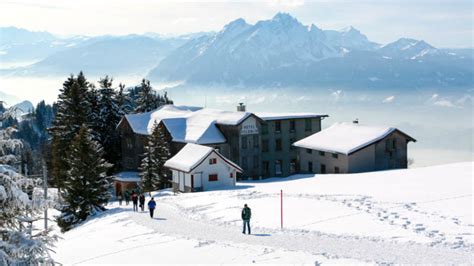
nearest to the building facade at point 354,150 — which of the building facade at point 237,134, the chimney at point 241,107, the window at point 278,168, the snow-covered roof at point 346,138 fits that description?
the snow-covered roof at point 346,138

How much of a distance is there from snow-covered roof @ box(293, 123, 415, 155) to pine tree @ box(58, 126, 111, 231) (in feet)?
80.9

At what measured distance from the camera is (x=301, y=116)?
7406 centimetres

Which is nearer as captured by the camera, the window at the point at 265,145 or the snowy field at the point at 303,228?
the snowy field at the point at 303,228

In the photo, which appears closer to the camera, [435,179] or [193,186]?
[435,179]

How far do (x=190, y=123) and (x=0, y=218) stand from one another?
5361cm

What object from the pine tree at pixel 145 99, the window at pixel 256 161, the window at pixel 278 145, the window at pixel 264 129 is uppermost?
the pine tree at pixel 145 99

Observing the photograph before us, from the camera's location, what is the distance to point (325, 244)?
25844 mm

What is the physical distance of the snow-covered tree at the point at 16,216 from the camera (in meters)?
13.7

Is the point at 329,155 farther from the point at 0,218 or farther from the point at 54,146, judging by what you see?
the point at 0,218

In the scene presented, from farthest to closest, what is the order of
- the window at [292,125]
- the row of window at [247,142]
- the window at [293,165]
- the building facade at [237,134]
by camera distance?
1. the window at [293,165]
2. the window at [292,125]
3. the row of window at [247,142]
4. the building facade at [237,134]

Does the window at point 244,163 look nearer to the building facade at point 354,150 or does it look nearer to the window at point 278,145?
the building facade at point 354,150

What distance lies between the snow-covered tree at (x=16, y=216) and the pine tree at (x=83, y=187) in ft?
94.8

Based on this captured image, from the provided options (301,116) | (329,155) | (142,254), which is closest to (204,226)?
(142,254)

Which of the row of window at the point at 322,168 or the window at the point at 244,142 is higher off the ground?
the window at the point at 244,142
